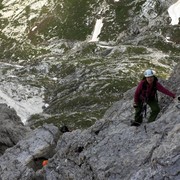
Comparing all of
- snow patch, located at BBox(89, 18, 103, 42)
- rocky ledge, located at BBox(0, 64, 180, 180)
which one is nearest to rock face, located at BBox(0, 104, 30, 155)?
rocky ledge, located at BBox(0, 64, 180, 180)

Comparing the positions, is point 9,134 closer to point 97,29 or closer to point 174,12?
point 97,29

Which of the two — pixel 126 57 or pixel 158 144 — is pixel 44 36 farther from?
pixel 158 144

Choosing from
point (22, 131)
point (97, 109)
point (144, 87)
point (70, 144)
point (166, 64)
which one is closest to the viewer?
point (144, 87)

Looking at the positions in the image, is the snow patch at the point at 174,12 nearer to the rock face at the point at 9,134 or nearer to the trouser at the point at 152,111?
the rock face at the point at 9,134

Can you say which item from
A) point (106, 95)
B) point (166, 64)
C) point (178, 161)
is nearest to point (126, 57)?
point (166, 64)

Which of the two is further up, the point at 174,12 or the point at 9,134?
the point at 174,12

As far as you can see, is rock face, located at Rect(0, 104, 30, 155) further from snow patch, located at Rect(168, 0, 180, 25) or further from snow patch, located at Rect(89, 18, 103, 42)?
snow patch, located at Rect(168, 0, 180, 25)

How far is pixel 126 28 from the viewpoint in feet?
593

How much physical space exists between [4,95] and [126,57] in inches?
1876

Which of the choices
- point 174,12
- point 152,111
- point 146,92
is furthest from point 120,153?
point 174,12

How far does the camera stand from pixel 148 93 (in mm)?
24578

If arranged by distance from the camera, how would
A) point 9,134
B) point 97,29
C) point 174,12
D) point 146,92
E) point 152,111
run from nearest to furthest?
1. point 146,92
2. point 152,111
3. point 9,134
4. point 174,12
5. point 97,29

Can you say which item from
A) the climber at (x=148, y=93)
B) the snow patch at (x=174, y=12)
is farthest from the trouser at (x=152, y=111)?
the snow patch at (x=174, y=12)

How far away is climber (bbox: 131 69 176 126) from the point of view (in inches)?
934
